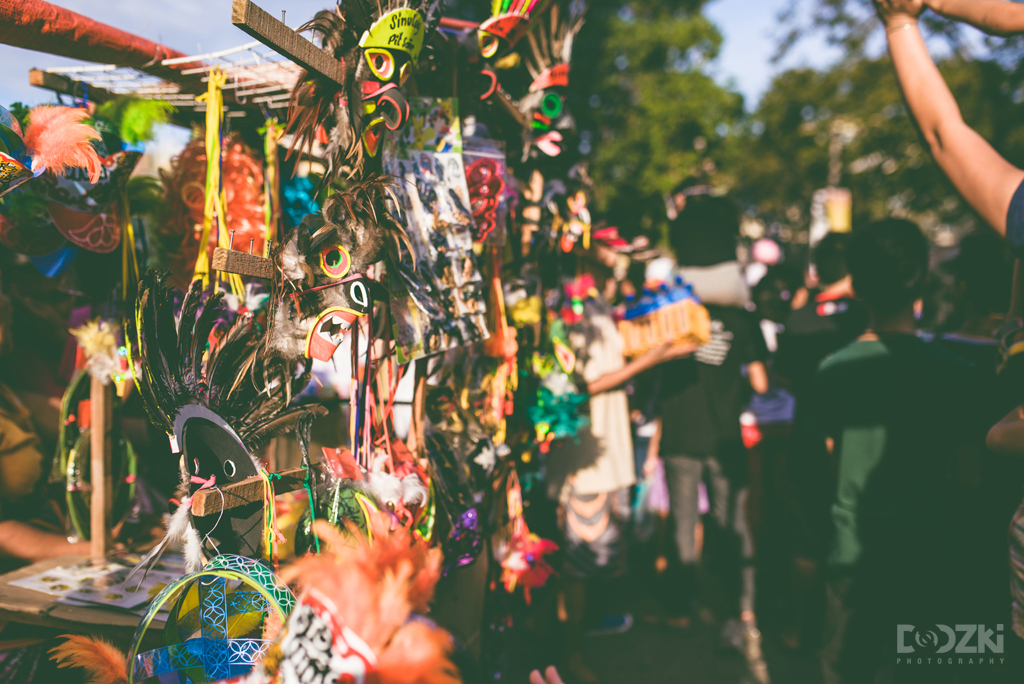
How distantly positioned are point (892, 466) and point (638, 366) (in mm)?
1137

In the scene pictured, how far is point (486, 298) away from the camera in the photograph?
1.98 meters

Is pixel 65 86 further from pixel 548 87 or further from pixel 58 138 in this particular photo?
pixel 548 87

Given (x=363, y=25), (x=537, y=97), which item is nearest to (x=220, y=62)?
(x=363, y=25)

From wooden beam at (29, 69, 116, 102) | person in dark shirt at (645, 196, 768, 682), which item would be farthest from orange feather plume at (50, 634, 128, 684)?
person in dark shirt at (645, 196, 768, 682)

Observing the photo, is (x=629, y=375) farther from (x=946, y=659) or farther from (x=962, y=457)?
(x=946, y=659)

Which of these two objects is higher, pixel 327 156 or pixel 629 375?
pixel 327 156

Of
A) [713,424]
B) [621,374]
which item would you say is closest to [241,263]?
[621,374]

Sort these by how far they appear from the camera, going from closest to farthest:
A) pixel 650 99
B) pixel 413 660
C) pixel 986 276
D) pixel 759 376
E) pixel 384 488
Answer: pixel 413 660 < pixel 384 488 < pixel 986 276 < pixel 759 376 < pixel 650 99

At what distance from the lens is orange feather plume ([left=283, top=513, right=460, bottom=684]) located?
0.79m

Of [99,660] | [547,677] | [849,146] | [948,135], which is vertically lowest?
[547,677]

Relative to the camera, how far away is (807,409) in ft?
9.43

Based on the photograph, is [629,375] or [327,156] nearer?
[327,156]

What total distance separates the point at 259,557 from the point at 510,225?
1.39m

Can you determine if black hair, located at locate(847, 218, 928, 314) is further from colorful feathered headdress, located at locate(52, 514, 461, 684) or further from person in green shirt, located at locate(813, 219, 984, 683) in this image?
colorful feathered headdress, located at locate(52, 514, 461, 684)
